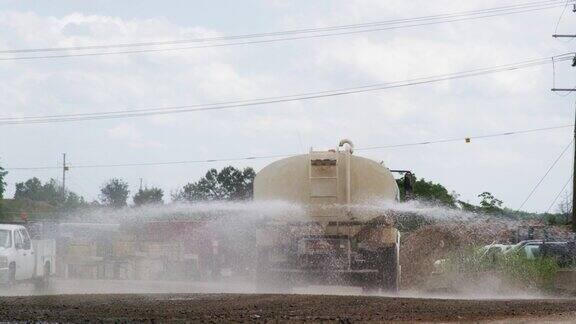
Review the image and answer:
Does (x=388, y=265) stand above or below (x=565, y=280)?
above

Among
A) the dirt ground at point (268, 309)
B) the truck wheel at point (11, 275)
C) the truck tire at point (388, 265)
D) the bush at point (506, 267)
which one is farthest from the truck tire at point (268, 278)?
the bush at point (506, 267)

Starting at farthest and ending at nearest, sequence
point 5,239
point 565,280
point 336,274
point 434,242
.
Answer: point 434,242 < point 565,280 < point 5,239 < point 336,274

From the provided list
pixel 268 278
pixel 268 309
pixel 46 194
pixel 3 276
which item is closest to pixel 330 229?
pixel 268 278

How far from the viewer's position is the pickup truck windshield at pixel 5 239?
27475 millimetres

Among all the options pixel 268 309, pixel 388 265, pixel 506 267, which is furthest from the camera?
pixel 506 267

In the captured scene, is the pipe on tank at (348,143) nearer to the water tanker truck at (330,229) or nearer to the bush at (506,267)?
the water tanker truck at (330,229)

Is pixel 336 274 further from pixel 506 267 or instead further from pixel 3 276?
pixel 3 276

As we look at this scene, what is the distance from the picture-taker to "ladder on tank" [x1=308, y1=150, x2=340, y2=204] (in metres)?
24.5

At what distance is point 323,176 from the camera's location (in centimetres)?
2462

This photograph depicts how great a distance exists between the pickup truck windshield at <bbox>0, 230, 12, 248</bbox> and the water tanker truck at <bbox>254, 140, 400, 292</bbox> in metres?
7.09

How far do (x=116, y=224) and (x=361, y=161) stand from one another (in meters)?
27.0

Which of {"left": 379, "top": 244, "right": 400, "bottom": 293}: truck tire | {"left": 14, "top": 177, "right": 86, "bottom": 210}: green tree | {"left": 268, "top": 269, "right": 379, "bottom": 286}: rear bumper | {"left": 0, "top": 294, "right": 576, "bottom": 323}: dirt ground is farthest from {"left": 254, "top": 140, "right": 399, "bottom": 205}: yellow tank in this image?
{"left": 14, "top": 177, "right": 86, "bottom": 210}: green tree

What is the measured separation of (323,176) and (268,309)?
8.34 meters

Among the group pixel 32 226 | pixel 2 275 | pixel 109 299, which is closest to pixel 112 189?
pixel 32 226
